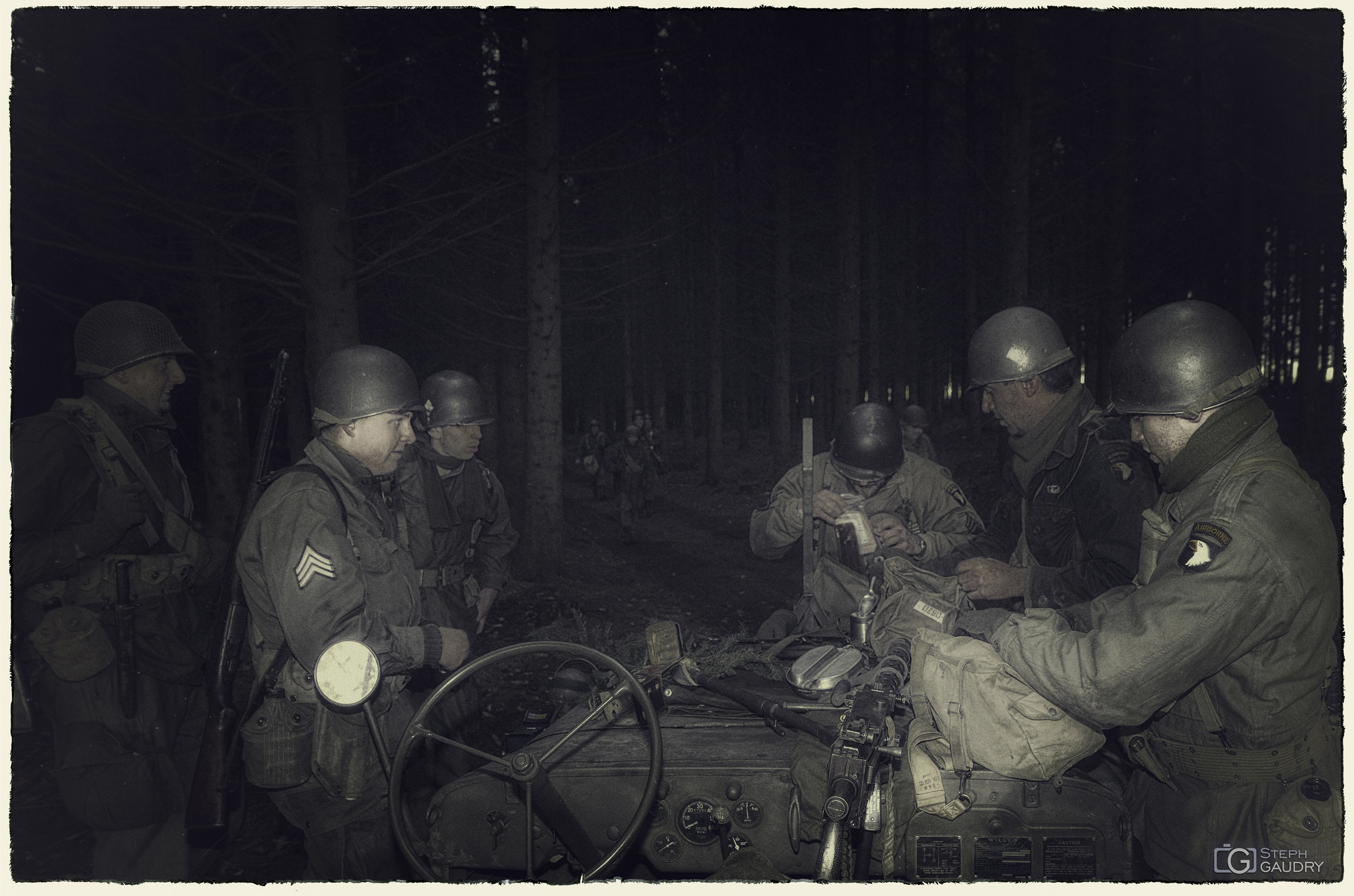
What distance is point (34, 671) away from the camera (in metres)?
3.73

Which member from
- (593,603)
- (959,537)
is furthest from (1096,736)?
(593,603)

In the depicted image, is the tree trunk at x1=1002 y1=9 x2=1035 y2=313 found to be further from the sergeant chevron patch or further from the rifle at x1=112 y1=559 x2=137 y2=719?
the rifle at x1=112 y1=559 x2=137 y2=719

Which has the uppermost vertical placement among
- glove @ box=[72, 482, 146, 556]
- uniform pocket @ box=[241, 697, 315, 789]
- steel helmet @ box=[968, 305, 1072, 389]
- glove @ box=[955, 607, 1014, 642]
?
steel helmet @ box=[968, 305, 1072, 389]

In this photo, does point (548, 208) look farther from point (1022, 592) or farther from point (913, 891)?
point (913, 891)

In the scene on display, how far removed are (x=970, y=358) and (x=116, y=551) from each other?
4.71 m

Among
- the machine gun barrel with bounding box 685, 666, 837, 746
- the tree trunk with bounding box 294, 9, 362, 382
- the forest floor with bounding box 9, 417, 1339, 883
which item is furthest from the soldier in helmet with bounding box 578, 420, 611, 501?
the machine gun barrel with bounding box 685, 666, 837, 746

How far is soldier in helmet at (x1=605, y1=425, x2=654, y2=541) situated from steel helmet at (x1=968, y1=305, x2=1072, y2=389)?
11628 millimetres

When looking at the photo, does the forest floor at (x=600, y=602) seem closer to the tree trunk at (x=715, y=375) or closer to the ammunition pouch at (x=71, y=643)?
the ammunition pouch at (x=71, y=643)

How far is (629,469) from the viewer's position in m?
16.3

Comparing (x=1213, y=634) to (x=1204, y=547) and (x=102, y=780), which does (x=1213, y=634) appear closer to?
(x=1204, y=547)

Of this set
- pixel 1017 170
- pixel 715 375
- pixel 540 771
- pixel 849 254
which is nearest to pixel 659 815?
pixel 540 771

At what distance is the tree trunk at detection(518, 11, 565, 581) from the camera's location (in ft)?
32.7

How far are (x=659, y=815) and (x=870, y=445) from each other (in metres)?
3.23

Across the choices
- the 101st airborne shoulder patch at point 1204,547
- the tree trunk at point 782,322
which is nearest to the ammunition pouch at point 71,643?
the 101st airborne shoulder patch at point 1204,547
